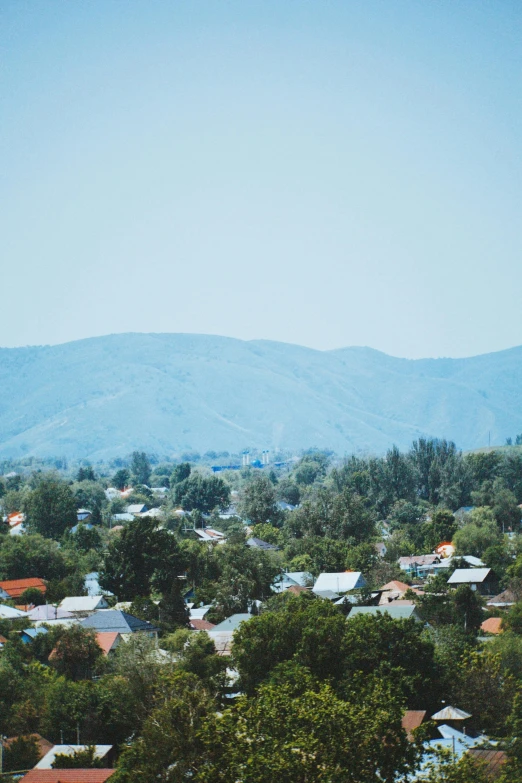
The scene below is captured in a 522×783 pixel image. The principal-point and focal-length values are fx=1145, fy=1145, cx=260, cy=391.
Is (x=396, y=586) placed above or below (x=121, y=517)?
below

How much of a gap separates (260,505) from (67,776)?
69140mm

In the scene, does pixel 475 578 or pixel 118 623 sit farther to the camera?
pixel 475 578

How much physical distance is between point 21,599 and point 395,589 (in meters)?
19.3

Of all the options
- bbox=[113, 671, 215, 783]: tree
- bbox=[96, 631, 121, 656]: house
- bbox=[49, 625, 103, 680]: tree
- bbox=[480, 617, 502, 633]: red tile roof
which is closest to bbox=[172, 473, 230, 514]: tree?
bbox=[480, 617, 502, 633]: red tile roof

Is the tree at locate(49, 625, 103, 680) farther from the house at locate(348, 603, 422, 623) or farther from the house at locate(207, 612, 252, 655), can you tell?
the house at locate(348, 603, 422, 623)

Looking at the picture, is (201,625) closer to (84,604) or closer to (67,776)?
(84,604)

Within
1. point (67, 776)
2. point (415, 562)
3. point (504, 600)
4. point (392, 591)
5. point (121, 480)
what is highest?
point (121, 480)

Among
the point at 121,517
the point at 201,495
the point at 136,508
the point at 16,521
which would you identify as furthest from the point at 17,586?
the point at 136,508

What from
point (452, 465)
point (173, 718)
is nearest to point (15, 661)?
point (173, 718)

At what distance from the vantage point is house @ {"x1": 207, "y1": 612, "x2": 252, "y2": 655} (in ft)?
149

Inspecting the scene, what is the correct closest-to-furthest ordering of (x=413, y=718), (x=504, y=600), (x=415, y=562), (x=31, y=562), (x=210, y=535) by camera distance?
(x=413, y=718) → (x=504, y=600) → (x=31, y=562) → (x=415, y=562) → (x=210, y=535)

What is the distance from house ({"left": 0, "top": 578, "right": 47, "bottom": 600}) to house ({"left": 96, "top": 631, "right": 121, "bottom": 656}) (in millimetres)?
15992

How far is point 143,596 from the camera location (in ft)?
184

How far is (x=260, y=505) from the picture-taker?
9662 cm
